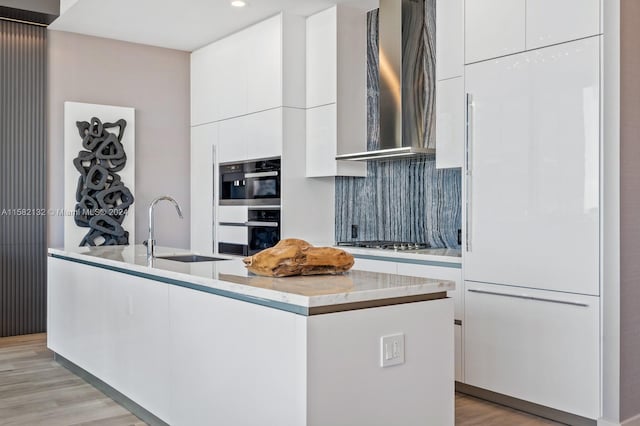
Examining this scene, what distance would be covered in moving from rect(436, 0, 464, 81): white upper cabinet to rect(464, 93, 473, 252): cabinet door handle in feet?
1.09

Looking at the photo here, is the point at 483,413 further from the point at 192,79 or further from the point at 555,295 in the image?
the point at 192,79

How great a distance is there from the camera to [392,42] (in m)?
4.48

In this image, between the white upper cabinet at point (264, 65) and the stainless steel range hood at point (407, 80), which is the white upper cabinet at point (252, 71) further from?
the stainless steel range hood at point (407, 80)

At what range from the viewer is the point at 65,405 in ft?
11.5

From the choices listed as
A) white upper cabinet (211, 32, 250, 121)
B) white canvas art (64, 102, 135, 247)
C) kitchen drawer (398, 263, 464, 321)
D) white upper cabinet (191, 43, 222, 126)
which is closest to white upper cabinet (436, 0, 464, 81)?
kitchen drawer (398, 263, 464, 321)

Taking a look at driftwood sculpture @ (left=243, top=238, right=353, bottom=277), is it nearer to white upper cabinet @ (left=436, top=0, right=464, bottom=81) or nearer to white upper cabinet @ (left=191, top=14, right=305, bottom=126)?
white upper cabinet @ (left=436, top=0, right=464, bottom=81)

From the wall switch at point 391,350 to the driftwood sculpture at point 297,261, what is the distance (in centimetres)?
50

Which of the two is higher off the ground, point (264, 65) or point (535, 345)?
point (264, 65)

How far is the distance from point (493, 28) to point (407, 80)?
1017mm

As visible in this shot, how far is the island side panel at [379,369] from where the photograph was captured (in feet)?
6.57

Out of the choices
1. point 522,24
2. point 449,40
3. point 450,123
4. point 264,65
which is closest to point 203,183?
point 264,65

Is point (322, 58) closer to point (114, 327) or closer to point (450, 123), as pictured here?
point (450, 123)

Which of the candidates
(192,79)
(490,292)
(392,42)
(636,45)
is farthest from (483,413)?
(192,79)

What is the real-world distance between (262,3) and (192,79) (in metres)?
1.73
